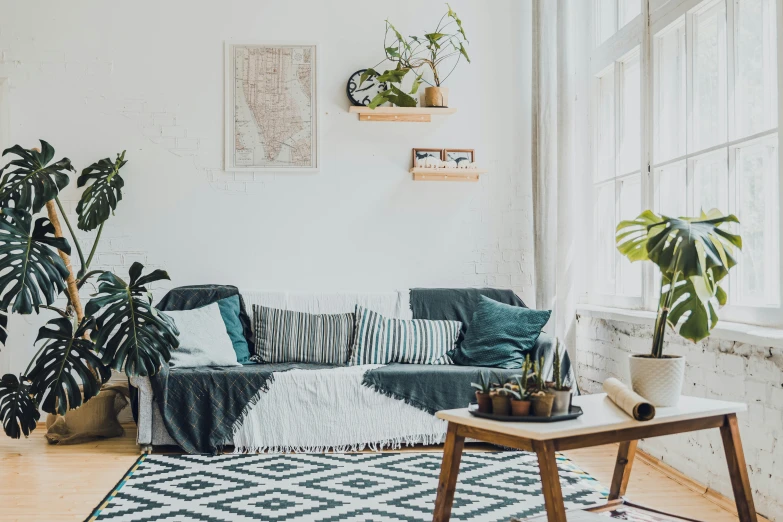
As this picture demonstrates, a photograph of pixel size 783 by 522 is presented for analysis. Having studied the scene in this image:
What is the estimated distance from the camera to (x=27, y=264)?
3.73m

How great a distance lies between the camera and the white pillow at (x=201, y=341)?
425cm

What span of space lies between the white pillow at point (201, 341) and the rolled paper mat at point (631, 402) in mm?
2422

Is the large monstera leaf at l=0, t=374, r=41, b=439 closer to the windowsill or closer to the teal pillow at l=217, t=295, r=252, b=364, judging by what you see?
the teal pillow at l=217, t=295, r=252, b=364

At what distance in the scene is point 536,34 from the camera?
5047 millimetres

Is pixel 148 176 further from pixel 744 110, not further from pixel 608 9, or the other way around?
pixel 744 110

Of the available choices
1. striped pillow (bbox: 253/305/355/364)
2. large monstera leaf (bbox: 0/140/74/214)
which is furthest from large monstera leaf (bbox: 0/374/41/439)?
striped pillow (bbox: 253/305/355/364)

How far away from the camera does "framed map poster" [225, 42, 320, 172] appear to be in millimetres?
5031

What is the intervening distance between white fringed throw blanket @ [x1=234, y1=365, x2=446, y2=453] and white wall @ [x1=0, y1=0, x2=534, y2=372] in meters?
1.10

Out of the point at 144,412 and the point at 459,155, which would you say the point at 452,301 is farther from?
the point at 144,412

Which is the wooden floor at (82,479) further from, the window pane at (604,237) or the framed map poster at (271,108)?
the framed map poster at (271,108)

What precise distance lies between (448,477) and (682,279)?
1.02 metres

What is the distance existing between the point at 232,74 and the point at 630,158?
2.58 m

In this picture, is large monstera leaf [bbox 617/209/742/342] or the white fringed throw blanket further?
the white fringed throw blanket

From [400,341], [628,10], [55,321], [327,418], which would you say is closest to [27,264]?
[55,321]
